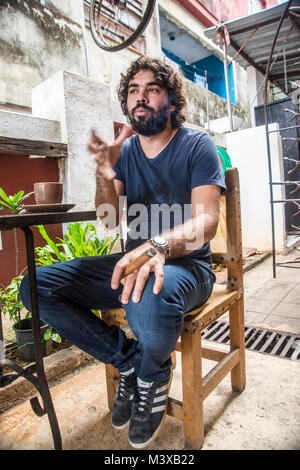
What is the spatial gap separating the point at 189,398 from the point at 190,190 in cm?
93

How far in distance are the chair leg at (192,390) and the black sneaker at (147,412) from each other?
0.32 ft

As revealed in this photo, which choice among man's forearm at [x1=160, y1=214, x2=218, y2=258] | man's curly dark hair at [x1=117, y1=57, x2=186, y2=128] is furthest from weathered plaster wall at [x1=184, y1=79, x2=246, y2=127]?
man's forearm at [x1=160, y1=214, x2=218, y2=258]

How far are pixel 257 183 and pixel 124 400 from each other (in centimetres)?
461

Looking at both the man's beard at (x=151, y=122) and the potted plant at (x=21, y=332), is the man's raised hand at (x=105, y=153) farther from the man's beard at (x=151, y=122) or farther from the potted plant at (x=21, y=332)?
the potted plant at (x=21, y=332)

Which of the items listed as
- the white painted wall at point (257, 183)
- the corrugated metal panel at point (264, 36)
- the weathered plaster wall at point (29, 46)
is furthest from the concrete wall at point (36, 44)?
the white painted wall at point (257, 183)

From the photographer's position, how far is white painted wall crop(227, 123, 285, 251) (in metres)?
5.06

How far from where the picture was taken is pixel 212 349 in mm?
1712

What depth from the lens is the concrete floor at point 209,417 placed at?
1.35 m

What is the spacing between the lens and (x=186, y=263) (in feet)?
4.31

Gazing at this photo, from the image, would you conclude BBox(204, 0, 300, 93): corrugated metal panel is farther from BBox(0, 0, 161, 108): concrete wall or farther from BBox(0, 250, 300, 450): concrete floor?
BBox(0, 250, 300, 450): concrete floor

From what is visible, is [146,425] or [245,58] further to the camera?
[245,58]

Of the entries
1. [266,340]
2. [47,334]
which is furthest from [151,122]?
[266,340]
